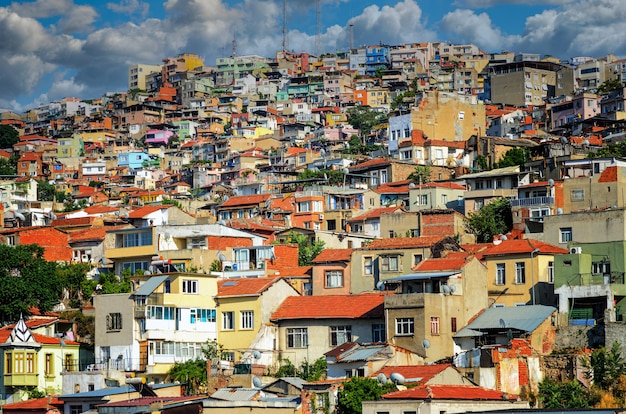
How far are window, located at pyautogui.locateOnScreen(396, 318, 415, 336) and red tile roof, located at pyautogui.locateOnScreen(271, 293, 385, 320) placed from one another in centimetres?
183

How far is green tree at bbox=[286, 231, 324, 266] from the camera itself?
199 ft

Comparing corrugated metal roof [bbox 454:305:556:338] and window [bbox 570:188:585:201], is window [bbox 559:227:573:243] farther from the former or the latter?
window [bbox 570:188:585:201]

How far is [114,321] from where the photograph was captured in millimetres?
50406

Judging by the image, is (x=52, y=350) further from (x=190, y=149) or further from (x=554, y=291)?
(x=190, y=149)

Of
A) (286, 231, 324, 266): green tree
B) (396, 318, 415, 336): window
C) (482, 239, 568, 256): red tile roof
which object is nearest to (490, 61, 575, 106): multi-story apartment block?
(286, 231, 324, 266): green tree

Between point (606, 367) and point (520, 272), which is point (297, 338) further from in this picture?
point (606, 367)

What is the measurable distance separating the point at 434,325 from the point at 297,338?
6.37 m

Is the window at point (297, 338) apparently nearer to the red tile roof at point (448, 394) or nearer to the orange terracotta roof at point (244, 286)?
the orange terracotta roof at point (244, 286)

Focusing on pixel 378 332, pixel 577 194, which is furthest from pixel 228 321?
pixel 577 194

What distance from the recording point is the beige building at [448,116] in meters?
93.9

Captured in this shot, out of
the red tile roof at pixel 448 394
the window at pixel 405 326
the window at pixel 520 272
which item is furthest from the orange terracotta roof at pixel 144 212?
the red tile roof at pixel 448 394

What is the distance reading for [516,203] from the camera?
62.2 m

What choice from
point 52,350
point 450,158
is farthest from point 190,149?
point 52,350

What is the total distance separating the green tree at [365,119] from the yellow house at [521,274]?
75.7 meters
